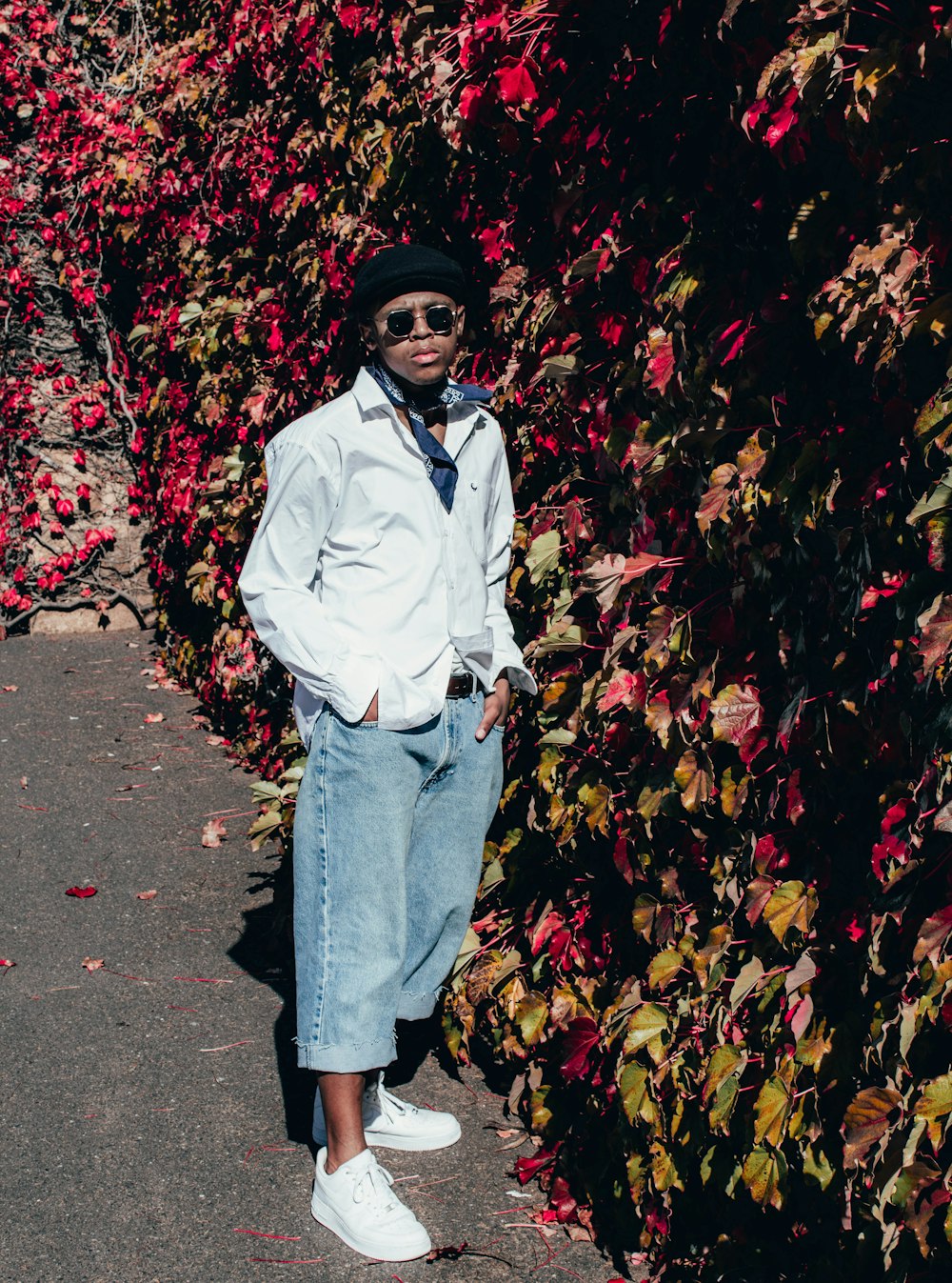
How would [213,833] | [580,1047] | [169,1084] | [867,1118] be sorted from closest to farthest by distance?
[867,1118] → [580,1047] → [169,1084] → [213,833]

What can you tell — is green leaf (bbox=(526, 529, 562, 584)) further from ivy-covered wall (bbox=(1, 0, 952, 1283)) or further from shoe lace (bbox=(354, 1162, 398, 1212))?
shoe lace (bbox=(354, 1162, 398, 1212))

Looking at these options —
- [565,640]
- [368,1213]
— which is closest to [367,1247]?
[368,1213]

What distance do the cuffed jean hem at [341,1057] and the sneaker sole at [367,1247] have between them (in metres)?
0.32

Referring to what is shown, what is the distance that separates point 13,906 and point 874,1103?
335cm

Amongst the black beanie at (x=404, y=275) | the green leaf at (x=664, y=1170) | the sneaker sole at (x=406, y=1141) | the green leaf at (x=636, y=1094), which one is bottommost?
the sneaker sole at (x=406, y=1141)

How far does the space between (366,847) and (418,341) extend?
1099mm

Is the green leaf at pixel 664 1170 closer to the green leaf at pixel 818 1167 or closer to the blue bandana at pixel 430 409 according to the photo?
the green leaf at pixel 818 1167

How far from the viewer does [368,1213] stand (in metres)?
2.79

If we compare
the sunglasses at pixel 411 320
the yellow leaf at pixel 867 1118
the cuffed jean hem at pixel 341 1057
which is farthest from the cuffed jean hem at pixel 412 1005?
the sunglasses at pixel 411 320

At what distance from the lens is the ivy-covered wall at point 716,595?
6.13ft

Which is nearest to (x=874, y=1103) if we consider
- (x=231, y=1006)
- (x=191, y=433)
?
(x=231, y=1006)

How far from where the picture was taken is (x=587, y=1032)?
9.48ft

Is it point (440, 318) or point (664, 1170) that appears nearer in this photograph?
point (664, 1170)

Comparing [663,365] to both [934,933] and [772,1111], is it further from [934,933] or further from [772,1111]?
[772,1111]
